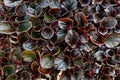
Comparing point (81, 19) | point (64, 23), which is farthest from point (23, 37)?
point (81, 19)

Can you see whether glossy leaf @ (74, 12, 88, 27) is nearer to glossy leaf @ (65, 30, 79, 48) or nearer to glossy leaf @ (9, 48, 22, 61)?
glossy leaf @ (65, 30, 79, 48)

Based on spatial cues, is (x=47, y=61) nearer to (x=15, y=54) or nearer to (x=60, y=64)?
(x=60, y=64)

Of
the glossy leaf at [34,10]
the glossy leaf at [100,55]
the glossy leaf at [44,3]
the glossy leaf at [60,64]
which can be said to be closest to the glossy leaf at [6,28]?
the glossy leaf at [34,10]

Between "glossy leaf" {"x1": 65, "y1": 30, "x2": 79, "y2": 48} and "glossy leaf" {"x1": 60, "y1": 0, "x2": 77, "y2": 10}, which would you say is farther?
"glossy leaf" {"x1": 60, "y1": 0, "x2": 77, "y2": 10}

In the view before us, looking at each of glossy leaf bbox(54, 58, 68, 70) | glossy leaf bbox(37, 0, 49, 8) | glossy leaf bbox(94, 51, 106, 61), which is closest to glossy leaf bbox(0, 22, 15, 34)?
glossy leaf bbox(37, 0, 49, 8)

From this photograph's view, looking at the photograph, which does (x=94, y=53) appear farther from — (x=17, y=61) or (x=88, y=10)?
(x=17, y=61)

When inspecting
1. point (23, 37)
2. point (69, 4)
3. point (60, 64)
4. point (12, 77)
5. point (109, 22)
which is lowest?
point (12, 77)

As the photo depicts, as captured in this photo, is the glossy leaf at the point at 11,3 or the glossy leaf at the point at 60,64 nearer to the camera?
the glossy leaf at the point at 60,64

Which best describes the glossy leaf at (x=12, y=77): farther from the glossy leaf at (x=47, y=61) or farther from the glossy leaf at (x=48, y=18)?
the glossy leaf at (x=48, y=18)

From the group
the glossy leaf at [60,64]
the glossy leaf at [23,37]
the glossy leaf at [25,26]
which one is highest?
the glossy leaf at [25,26]

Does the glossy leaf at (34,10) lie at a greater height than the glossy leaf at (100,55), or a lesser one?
greater
